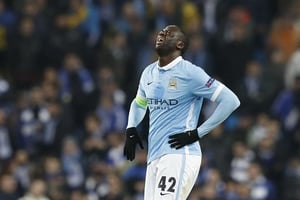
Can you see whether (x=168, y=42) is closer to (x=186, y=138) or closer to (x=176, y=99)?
(x=176, y=99)

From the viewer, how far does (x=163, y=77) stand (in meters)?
11.3

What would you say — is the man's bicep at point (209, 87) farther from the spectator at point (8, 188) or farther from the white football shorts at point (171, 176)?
the spectator at point (8, 188)

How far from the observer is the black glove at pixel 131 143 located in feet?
37.9

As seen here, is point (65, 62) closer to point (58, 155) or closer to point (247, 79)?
point (58, 155)

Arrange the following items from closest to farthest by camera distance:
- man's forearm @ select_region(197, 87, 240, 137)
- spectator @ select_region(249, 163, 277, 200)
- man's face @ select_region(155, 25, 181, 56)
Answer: man's forearm @ select_region(197, 87, 240, 137) < man's face @ select_region(155, 25, 181, 56) < spectator @ select_region(249, 163, 277, 200)

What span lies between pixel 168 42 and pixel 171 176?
1.31 meters

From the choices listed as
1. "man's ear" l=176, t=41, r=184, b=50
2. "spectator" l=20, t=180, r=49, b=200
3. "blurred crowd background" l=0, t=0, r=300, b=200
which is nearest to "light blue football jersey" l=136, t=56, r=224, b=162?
"man's ear" l=176, t=41, r=184, b=50

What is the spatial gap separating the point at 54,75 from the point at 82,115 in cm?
92

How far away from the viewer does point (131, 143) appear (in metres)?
11.6

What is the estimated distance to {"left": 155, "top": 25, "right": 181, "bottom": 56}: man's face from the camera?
36.7ft

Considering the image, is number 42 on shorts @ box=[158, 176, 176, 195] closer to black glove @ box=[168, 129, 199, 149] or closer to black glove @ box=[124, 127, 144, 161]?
black glove @ box=[168, 129, 199, 149]

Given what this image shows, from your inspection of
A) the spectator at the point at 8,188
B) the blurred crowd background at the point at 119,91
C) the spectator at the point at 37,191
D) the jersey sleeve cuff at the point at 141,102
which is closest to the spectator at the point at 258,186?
the blurred crowd background at the point at 119,91

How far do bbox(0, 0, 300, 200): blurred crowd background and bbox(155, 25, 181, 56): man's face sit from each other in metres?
6.46

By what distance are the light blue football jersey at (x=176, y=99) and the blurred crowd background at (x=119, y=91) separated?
6188 millimetres
